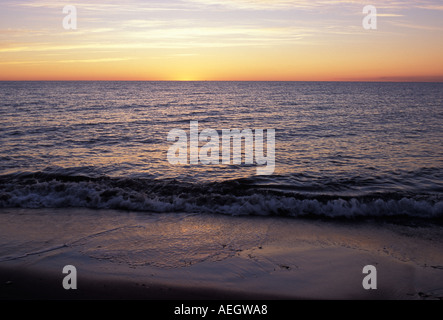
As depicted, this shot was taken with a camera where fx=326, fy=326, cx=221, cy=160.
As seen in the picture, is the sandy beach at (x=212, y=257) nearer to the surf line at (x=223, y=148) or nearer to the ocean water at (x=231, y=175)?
the ocean water at (x=231, y=175)

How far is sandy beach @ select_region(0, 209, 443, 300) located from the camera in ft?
18.1

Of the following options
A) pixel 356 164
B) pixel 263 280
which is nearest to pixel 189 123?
pixel 356 164

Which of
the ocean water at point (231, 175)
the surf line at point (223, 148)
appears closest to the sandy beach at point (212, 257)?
the ocean water at point (231, 175)

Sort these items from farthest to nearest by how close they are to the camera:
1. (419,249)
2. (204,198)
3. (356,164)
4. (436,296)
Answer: (356,164), (204,198), (419,249), (436,296)

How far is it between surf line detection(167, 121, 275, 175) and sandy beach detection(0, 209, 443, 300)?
19.5 ft

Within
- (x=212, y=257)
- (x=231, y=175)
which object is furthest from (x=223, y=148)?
(x=212, y=257)

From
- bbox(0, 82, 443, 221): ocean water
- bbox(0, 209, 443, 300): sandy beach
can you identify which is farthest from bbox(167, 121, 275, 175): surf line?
bbox(0, 209, 443, 300): sandy beach

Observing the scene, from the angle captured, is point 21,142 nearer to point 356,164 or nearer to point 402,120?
point 356,164

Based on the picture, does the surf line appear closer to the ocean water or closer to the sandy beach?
the ocean water

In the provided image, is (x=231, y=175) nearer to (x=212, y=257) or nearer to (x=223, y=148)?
(x=223, y=148)

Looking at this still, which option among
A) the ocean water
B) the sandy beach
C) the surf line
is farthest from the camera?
the surf line

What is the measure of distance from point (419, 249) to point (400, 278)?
167 cm

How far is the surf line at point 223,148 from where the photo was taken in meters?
15.7
